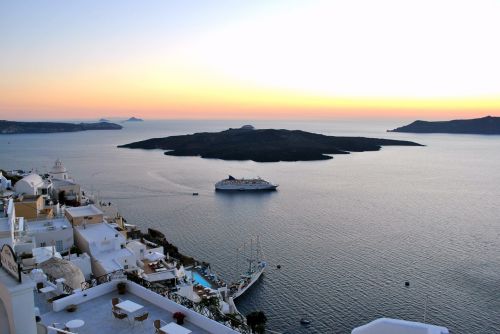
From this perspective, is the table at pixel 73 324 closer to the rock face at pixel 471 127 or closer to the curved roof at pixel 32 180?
the curved roof at pixel 32 180

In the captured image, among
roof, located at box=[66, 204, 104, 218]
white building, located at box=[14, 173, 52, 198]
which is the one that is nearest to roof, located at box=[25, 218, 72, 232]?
roof, located at box=[66, 204, 104, 218]

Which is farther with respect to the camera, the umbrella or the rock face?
the rock face

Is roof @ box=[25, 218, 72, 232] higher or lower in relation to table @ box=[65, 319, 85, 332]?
lower

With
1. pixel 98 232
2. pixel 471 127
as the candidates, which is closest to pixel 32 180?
pixel 98 232

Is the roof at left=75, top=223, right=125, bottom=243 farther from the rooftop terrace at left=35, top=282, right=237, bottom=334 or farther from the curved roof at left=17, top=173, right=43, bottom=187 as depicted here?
the rooftop terrace at left=35, top=282, right=237, bottom=334

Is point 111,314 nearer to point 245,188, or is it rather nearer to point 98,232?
point 98,232

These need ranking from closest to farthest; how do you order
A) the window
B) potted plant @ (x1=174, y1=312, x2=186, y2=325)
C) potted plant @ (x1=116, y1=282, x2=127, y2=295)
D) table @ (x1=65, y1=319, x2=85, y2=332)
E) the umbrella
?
1. table @ (x1=65, y1=319, x2=85, y2=332)
2. potted plant @ (x1=174, y1=312, x2=186, y2=325)
3. potted plant @ (x1=116, y1=282, x2=127, y2=295)
4. the window
5. the umbrella
